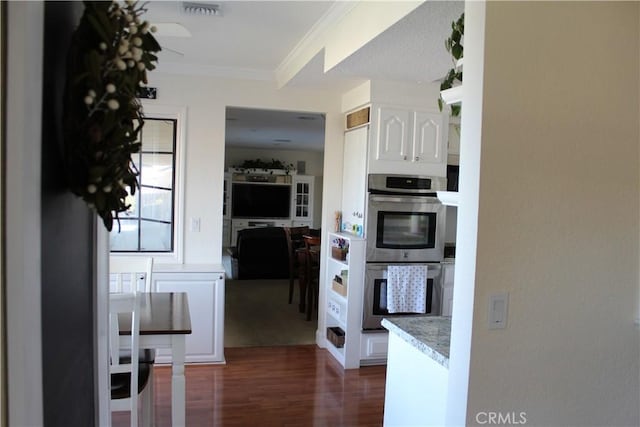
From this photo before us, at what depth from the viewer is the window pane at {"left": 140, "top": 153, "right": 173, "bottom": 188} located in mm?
4336

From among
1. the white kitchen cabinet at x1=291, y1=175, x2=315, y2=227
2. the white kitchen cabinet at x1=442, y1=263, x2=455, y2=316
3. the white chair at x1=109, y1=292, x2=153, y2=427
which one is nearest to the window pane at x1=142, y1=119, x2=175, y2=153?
the white chair at x1=109, y1=292, x2=153, y2=427

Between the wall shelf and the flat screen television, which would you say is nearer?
the wall shelf

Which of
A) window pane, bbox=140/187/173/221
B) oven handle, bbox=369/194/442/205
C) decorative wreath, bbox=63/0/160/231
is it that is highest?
decorative wreath, bbox=63/0/160/231

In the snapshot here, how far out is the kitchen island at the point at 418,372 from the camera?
1.82 m

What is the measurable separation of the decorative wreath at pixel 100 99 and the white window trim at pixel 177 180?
346 centimetres

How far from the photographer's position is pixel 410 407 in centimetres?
203

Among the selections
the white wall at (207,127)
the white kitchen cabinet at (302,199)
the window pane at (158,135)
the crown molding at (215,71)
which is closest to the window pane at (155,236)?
the white wall at (207,127)

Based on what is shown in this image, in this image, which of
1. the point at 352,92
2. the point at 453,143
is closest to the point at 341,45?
the point at 352,92

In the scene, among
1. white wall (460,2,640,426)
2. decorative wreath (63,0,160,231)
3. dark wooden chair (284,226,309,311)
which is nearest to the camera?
decorative wreath (63,0,160,231)

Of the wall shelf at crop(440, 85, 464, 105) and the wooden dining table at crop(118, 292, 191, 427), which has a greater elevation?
the wall shelf at crop(440, 85, 464, 105)

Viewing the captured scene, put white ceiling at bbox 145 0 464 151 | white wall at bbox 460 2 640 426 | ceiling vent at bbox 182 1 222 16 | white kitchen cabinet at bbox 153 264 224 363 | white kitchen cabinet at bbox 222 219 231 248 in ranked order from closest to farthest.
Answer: white wall at bbox 460 2 640 426 → white ceiling at bbox 145 0 464 151 → ceiling vent at bbox 182 1 222 16 → white kitchen cabinet at bbox 153 264 224 363 → white kitchen cabinet at bbox 222 219 231 248

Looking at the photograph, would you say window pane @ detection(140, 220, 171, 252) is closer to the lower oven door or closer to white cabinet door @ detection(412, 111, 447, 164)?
the lower oven door

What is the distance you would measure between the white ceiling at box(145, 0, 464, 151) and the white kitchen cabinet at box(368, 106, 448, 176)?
15.3 inches

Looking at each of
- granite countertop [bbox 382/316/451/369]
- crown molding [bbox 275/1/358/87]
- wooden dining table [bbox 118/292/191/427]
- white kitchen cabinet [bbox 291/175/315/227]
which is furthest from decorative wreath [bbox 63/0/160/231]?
white kitchen cabinet [bbox 291/175/315/227]
